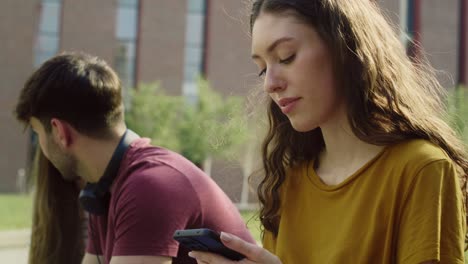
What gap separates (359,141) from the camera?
1435 mm

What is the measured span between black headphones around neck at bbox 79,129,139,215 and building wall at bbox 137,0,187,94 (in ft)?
80.5

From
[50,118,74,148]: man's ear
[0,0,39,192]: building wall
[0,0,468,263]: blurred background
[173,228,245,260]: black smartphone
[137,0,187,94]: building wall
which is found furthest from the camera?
[0,0,39,192]: building wall

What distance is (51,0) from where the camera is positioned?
27.0 m

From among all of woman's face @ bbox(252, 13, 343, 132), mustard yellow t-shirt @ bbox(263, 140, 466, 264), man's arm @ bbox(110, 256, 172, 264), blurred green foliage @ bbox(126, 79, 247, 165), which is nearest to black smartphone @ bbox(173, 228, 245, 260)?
mustard yellow t-shirt @ bbox(263, 140, 466, 264)

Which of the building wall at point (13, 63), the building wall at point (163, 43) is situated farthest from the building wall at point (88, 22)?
the building wall at point (13, 63)

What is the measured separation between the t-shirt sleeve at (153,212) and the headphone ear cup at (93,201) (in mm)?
179

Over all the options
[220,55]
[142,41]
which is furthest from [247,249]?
[142,41]

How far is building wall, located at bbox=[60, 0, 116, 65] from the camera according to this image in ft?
87.2

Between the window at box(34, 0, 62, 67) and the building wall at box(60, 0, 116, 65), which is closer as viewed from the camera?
the building wall at box(60, 0, 116, 65)

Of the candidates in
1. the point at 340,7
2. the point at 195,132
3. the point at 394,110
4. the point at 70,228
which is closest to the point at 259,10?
the point at 340,7

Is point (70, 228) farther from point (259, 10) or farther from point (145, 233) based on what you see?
point (259, 10)

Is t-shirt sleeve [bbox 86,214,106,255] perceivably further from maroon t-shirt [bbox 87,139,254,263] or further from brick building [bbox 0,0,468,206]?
brick building [bbox 0,0,468,206]

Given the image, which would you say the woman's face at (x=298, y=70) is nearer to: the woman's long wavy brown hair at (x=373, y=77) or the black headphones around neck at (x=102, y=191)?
the woman's long wavy brown hair at (x=373, y=77)

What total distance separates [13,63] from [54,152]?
87.0 ft
